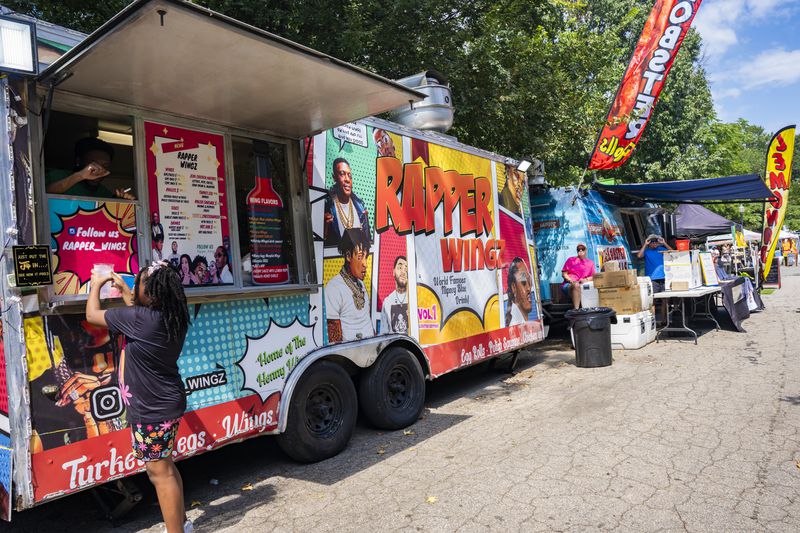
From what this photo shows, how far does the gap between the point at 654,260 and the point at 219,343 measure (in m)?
11.5

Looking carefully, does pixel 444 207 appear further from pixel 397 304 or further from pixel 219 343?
pixel 219 343

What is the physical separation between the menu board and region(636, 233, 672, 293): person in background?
10.8 metres

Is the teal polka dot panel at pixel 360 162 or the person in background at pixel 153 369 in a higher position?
the teal polka dot panel at pixel 360 162

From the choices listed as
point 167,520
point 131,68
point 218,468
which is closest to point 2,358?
point 167,520

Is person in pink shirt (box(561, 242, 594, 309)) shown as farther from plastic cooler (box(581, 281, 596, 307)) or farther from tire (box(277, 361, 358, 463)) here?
tire (box(277, 361, 358, 463))

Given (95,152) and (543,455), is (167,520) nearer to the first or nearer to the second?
(95,152)

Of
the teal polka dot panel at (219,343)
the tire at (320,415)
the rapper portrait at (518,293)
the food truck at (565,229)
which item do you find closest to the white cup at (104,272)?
the teal polka dot panel at (219,343)

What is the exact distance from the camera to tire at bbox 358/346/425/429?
5.54 metres

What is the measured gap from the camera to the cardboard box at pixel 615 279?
32.8 ft

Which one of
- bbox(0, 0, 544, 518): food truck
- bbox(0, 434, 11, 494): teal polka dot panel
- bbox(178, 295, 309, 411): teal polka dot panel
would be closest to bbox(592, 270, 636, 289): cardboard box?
bbox(0, 0, 544, 518): food truck

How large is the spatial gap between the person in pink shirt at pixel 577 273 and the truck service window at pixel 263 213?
7.23m

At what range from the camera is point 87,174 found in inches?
146

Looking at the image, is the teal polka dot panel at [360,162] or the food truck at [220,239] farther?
the teal polka dot panel at [360,162]

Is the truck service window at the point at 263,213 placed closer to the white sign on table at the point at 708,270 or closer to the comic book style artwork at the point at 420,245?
the comic book style artwork at the point at 420,245
